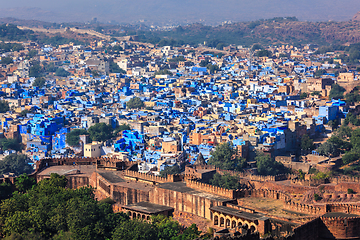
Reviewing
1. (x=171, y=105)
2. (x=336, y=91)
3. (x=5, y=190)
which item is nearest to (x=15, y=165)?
(x=5, y=190)

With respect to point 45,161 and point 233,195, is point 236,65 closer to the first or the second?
point 45,161

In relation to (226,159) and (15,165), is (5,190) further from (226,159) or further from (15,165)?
(15,165)

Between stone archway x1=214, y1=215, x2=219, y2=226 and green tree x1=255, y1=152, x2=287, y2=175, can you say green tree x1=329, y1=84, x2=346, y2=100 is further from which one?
stone archway x1=214, y1=215, x2=219, y2=226

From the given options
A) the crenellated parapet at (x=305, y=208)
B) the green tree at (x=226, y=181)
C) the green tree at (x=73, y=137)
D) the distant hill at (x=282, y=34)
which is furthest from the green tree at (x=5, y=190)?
the distant hill at (x=282, y=34)

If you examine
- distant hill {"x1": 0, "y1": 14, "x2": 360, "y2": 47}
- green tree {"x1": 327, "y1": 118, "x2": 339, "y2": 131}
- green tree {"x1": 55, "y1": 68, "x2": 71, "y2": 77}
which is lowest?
green tree {"x1": 327, "y1": 118, "x2": 339, "y2": 131}

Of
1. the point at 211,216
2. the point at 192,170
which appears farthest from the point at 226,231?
the point at 192,170

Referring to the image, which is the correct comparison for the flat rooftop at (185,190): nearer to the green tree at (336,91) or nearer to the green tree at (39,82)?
the green tree at (336,91)

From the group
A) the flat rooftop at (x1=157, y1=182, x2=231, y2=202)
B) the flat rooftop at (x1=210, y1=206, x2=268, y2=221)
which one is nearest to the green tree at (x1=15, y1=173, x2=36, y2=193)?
the flat rooftop at (x1=157, y1=182, x2=231, y2=202)
